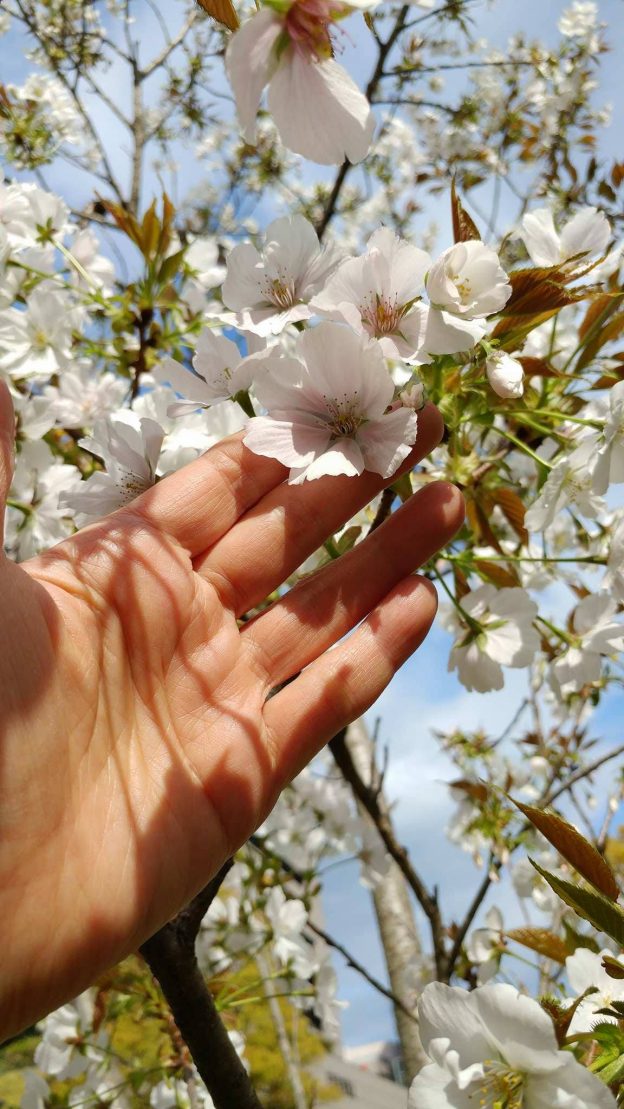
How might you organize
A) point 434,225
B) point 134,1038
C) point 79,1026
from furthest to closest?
point 134,1038, point 434,225, point 79,1026

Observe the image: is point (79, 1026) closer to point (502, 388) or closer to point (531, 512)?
point (531, 512)

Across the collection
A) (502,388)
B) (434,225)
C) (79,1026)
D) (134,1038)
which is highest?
(434,225)

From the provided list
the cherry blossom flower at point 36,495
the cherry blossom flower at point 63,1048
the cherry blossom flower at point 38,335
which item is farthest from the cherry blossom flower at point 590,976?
the cherry blossom flower at point 38,335

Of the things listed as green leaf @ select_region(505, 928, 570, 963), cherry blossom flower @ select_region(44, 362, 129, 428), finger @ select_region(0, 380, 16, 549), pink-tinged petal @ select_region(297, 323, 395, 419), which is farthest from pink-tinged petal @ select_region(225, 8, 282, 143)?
cherry blossom flower @ select_region(44, 362, 129, 428)

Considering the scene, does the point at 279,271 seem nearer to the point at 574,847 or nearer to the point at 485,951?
the point at 574,847

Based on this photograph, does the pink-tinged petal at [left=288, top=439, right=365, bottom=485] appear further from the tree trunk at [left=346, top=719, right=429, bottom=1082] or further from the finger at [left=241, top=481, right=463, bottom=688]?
the tree trunk at [left=346, top=719, right=429, bottom=1082]

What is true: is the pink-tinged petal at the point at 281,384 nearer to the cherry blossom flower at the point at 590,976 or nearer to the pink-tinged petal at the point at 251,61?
the pink-tinged petal at the point at 251,61

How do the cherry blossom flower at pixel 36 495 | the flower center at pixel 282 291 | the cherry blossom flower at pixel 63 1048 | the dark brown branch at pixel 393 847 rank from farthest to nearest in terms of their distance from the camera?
the cherry blossom flower at pixel 63 1048 < the dark brown branch at pixel 393 847 < the cherry blossom flower at pixel 36 495 < the flower center at pixel 282 291

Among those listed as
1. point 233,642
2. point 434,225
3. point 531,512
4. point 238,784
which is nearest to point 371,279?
point 531,512
